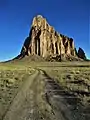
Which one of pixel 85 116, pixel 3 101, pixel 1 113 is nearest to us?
pixel 85 116

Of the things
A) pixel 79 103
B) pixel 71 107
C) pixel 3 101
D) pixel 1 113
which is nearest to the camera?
pixel 1 113

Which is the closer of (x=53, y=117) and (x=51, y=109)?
(x=53, y=117)

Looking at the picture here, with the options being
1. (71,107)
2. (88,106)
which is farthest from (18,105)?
(88,106)

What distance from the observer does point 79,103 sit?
14422 mm

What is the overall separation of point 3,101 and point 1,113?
3.50 metres

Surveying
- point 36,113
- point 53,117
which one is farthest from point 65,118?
point 36,113

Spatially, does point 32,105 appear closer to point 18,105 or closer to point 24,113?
point 18,105

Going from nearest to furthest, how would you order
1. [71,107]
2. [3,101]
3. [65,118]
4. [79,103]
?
[65,118] → [71,107] → [79,103] → [3,101]

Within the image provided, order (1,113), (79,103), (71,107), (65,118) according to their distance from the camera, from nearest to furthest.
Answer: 1. (65,118)
2. (1,113)
3. (71,107)
4. (79,103)

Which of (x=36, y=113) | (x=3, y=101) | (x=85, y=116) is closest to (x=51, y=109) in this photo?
(x=36, y=113)

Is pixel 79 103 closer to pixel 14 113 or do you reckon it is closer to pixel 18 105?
pixel 18 105

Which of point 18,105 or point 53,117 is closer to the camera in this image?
point 53,117

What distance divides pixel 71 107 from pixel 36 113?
2247mm

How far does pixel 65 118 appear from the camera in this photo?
34.6 feet
